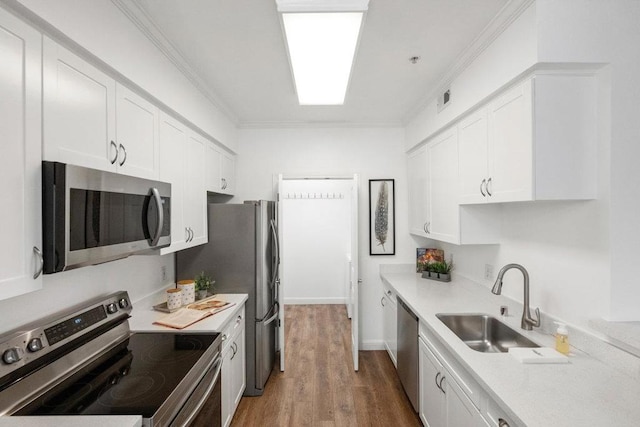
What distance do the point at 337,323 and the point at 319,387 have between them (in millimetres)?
1596

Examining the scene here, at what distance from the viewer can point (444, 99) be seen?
247 centimetres

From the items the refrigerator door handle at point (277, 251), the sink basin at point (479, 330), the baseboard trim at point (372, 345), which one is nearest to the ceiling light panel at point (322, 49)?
the refrigerator door handle at point (277, 251)

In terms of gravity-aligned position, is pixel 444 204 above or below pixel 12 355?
above

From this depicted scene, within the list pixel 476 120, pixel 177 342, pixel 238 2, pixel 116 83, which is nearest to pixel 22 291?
pixel 177 342

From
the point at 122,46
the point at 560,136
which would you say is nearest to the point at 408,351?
the point at 560,136

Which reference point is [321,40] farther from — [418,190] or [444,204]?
[418,190]

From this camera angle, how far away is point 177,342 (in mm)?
1729

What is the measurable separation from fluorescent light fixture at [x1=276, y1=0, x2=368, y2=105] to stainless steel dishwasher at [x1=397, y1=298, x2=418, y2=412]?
6.10ft

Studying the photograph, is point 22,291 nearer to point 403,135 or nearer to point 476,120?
point 476,120

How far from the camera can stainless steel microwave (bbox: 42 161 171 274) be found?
107 cm

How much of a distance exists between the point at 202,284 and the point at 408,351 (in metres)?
1.76

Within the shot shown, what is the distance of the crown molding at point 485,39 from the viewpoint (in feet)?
5.05

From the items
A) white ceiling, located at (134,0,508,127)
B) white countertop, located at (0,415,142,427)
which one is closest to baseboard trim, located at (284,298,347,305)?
white ceiling, located at (134,0,508,127)

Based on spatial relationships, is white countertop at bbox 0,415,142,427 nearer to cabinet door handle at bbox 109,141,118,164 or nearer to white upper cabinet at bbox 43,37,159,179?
white upper cabinet at bbox 43,37,159,179
